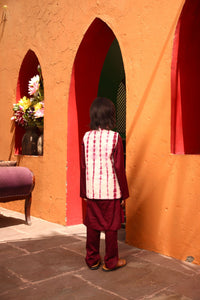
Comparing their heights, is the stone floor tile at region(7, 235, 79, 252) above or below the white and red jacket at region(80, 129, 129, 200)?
below

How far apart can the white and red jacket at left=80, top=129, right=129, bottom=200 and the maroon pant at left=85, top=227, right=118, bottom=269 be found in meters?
0.32

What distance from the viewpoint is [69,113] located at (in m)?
4.55

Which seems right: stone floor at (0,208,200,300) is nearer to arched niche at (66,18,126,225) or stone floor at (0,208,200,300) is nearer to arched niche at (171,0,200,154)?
arched niche at (66,18,126,225)

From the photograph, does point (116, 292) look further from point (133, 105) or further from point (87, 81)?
point (87, 81)

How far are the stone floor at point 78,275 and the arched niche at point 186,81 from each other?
1.09 m

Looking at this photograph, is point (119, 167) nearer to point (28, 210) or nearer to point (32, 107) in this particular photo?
point (28, 210)

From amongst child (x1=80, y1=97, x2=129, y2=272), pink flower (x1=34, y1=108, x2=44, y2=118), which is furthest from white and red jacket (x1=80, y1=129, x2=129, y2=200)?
pink flower (x1=34, y1=108, x2=44, y2=118)

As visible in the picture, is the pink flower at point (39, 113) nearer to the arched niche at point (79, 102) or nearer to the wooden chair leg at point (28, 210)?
the arched niche at point (79, 102)

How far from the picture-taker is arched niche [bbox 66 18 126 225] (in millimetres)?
4473

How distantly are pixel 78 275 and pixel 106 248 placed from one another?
314 mm

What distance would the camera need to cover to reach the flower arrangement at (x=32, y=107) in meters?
5.21

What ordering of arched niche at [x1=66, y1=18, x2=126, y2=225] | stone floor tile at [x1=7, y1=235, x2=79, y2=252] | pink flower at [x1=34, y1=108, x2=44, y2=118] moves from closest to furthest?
stone floor tile at [x1=7, y1=235, x2=79, y2=252], arched niche at [x1=66, y1=18, x2=126, y2=225], pink flower at [x1=34, y1=108, x2=44, y2=118]

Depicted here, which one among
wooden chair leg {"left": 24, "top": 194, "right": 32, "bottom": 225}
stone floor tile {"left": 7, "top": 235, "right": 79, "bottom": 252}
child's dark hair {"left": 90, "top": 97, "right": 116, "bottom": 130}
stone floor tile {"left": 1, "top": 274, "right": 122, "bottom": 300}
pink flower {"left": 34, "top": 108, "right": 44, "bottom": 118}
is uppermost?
pink flower {"left": 34, "top": 108, "right": 44, "bottom": 118}

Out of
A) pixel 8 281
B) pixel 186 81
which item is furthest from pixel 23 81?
pixel 8 281
